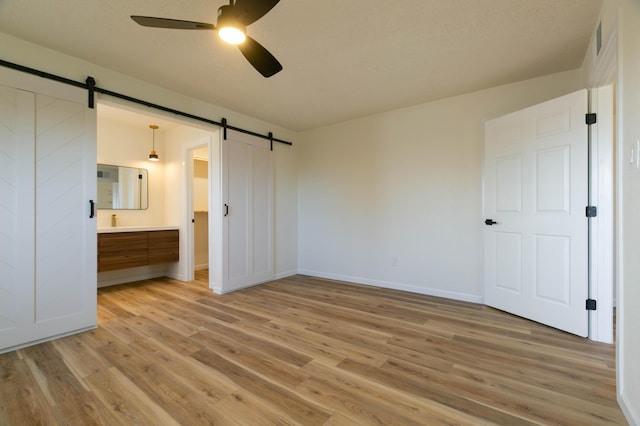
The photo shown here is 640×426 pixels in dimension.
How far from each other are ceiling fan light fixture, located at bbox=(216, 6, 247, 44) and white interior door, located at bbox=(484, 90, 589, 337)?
2.72 meters

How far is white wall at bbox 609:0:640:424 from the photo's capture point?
53.5 inches

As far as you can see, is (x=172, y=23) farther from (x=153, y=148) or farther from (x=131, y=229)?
(x=153, y=148)

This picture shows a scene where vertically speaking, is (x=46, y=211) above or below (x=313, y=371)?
above

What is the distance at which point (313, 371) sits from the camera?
6.28 feet

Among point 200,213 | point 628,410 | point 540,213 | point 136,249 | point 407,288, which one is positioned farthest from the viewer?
point 200,213

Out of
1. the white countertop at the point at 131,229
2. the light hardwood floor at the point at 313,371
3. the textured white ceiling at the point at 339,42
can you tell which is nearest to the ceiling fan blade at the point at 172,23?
the textured white ceiling at the point at 339,42

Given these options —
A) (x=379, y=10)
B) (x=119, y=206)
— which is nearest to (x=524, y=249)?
(x=379, y=10)

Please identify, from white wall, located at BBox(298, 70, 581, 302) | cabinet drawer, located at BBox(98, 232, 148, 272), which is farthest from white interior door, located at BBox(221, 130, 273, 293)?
cabinet drawer, located at BBox(98, 232, 148, 272)

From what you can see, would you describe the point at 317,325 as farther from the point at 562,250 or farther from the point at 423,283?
the point at 562,250

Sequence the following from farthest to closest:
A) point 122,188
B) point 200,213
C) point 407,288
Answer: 1. point 200,213
2. point 122,188
3. point 407,288

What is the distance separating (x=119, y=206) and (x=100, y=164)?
26.9 inches

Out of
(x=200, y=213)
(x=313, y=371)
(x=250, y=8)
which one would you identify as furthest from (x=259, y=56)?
(x=200, y=213)

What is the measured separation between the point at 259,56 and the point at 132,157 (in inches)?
150

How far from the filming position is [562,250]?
252 cm
